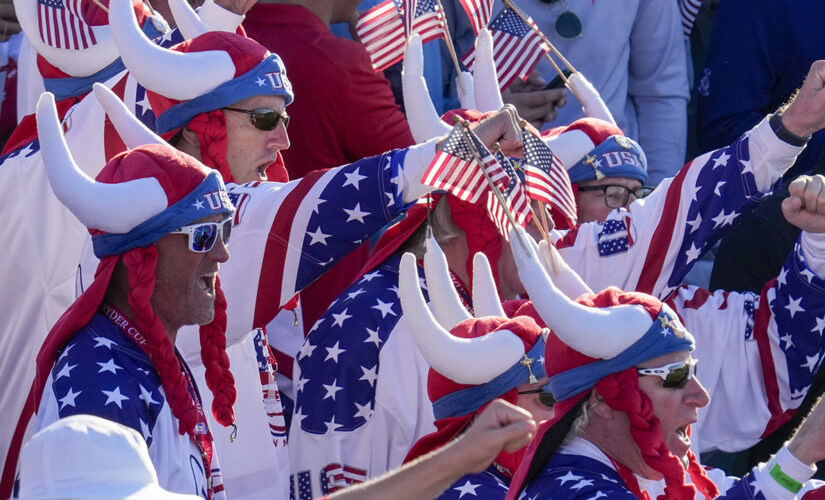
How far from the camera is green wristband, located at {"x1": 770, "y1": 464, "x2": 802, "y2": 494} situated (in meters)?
4.09

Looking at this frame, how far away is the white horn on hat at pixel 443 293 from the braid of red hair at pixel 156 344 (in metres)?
0.87

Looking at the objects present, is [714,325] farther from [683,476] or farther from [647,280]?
[683,476]

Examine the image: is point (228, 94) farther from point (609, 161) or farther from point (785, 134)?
point (785, 134)

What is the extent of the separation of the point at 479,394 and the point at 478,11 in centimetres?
213

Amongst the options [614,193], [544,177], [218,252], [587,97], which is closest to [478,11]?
[587,97]

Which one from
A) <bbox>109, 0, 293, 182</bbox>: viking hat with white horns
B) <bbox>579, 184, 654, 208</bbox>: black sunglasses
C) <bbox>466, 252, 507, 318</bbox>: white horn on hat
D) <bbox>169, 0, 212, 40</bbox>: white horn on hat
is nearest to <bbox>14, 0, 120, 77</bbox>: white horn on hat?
<bbox>169, 0, 212, 40</bbox>: white horn on hat

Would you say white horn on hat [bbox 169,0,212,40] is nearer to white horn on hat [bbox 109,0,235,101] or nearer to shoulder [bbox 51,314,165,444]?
white horn on hat [bbox 109,0,235,101]

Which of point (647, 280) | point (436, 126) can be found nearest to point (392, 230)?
point (436, 126)

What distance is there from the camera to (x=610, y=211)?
6074mm

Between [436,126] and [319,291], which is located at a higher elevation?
[436,126]

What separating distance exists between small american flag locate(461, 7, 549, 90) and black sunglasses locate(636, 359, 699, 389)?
2.15m

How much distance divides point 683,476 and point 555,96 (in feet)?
8.88

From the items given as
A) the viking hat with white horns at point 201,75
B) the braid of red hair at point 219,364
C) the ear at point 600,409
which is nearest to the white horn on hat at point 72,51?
the viking hat with white horns at point 201,75

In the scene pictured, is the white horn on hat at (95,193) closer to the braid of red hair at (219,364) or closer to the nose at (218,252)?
the nose at (218,252)
